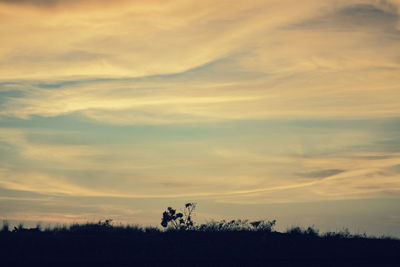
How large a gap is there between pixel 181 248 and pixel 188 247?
1.23 ft

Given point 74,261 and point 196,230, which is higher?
point 196,230

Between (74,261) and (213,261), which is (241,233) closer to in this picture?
(213,261)

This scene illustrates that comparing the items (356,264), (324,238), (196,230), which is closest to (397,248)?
(324,238)

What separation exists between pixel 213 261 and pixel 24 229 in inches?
404

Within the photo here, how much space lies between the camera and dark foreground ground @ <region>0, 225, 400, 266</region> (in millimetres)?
20078

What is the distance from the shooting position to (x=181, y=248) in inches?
910

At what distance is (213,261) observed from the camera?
65.5ft

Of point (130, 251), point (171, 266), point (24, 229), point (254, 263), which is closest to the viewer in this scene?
point (171, 266)

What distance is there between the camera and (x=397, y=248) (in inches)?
1073

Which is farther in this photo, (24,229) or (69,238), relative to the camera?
(24,229)

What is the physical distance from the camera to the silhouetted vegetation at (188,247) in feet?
66.5

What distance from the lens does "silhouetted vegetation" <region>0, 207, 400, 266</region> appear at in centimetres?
2028

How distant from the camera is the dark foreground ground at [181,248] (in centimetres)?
2008

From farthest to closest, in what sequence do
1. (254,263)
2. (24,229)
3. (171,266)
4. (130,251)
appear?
(24,229)
(130,251)
(254,263)
(171,266)
